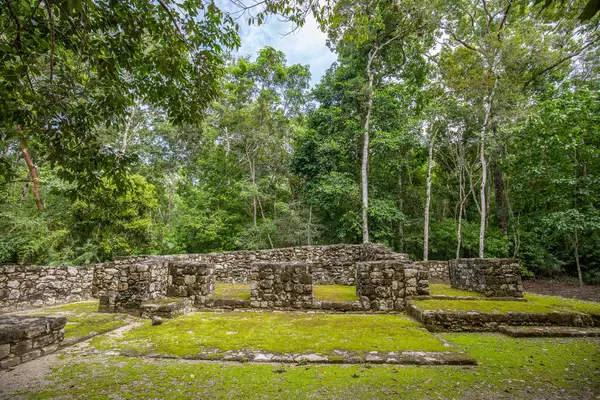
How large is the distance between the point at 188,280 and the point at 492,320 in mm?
5826

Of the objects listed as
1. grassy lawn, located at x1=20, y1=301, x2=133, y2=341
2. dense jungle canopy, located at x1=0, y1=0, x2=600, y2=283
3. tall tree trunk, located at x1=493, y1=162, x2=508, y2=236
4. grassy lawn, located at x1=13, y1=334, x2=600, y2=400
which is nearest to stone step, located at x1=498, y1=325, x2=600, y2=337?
grassy lawn, located at x1=13, y1=334, x2=600, y2=400

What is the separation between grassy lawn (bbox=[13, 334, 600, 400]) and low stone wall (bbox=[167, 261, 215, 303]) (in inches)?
107

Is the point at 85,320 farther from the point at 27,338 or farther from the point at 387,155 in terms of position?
the point at 387,155

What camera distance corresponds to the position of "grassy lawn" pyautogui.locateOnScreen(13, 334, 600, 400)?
2379 mm

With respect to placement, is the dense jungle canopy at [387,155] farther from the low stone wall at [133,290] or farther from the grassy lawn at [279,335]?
the grassy lawn at [279,335]

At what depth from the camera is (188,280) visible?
5945 mm

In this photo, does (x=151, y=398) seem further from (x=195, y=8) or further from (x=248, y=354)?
(x=195, y=8)

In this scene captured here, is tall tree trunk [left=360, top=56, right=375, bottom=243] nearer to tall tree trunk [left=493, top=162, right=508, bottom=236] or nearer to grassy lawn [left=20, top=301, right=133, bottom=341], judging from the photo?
tall tree trunk [left=493, top=162, right=508, bottom=236]

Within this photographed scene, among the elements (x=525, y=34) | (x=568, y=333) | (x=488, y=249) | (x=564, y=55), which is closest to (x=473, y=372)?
(x=568, y=333)

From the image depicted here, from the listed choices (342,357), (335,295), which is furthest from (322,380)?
(335,295)

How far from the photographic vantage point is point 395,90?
14.5m

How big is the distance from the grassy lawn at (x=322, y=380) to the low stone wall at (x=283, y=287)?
8.82ft

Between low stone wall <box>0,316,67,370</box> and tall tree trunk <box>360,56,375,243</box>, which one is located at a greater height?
tall tree trunk <box>360,56,375,243</box>

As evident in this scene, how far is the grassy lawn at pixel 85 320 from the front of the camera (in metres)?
4.19
